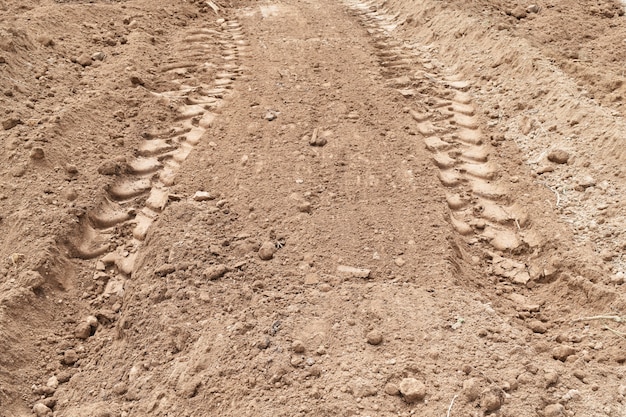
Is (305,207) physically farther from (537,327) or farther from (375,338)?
(537,327)

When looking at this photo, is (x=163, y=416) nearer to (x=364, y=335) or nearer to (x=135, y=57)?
(x=364, y=335)

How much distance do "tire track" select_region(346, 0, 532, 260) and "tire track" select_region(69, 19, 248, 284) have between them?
1.47 metres

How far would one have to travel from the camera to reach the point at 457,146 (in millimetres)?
4496

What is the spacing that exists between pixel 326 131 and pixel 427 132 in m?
0.78

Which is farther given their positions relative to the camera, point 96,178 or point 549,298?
point 96,178

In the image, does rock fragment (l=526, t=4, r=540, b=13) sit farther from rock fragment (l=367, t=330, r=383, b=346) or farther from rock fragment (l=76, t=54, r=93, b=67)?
rock fragment (l=367, t=330, r=383, b=346)

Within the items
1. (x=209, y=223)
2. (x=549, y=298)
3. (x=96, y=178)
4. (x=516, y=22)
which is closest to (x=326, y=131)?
(x=209, y=223)

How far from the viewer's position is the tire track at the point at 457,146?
377 cm

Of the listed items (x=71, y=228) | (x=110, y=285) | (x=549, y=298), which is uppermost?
(x=71, y=228)

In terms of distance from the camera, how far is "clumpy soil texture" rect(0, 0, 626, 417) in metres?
2.60

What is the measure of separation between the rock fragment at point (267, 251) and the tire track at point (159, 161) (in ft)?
2.60

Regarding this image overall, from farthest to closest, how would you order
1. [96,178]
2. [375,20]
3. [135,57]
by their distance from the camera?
[375,20], [135,57], [96,178]

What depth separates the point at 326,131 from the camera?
14.3ft

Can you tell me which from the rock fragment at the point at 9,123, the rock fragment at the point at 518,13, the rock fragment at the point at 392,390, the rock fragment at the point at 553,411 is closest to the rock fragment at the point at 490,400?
the rock fragment at the point at 553,411
